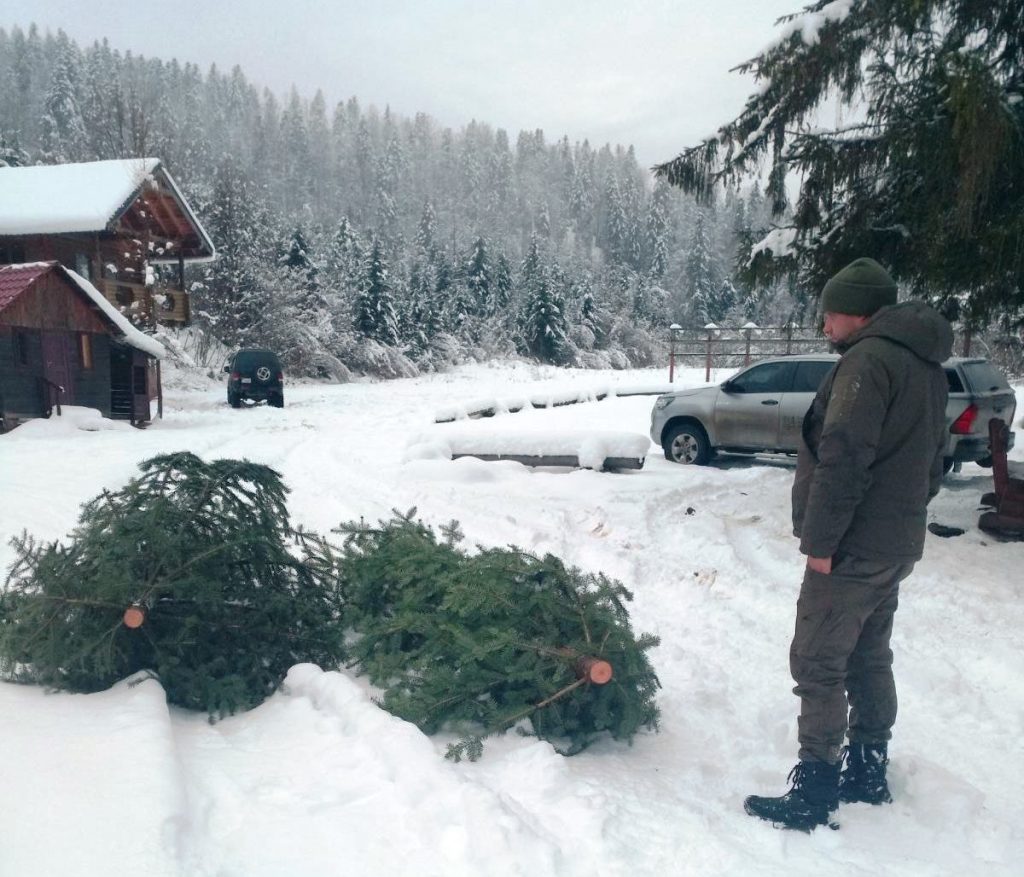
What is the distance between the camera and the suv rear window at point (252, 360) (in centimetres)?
2334

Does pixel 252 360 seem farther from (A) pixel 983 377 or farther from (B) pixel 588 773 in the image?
(B) pixel 588 773

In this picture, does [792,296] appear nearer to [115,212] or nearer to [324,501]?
[324,501]

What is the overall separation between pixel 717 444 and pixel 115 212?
68.5 feet

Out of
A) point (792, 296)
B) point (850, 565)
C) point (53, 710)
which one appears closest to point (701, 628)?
point (850, 565)

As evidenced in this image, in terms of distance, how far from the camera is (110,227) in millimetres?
23547

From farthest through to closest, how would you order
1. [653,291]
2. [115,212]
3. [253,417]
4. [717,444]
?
[653,291], [115,212], [253,417], [717,444]

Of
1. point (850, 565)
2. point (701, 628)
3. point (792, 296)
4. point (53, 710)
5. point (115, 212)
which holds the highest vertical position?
point (115, 212)

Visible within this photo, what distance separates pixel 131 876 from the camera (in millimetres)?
2176

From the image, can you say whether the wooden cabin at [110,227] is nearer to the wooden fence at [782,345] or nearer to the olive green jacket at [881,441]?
the wooden fence at [782,345]

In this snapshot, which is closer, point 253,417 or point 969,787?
point 969,787

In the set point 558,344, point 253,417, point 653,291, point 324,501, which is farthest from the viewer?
point 653,291

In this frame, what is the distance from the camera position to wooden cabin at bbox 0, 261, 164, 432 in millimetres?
17484

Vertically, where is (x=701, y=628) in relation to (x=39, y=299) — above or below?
below

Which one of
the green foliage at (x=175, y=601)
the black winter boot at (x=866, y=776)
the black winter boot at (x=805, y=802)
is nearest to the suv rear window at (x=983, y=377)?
the black winter boot at (x=866, y=776)
